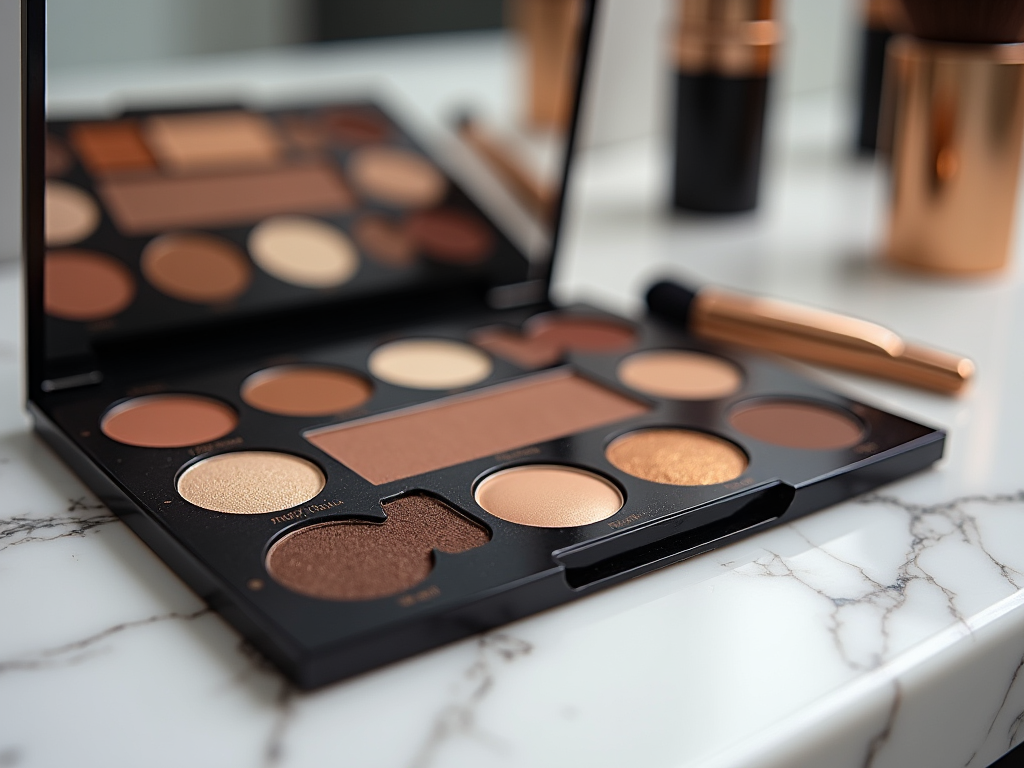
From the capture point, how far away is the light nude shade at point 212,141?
894 mm

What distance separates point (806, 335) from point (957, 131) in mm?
258

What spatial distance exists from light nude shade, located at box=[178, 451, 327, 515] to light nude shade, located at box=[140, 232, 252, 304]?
0.74 ft

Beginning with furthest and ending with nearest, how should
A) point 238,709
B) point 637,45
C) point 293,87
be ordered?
point 293,87, point 637,45, point 238,709

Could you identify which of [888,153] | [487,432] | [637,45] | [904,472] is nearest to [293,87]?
[637,45]

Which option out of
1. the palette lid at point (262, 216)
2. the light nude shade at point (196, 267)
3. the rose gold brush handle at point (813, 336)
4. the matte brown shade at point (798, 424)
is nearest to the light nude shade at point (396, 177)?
the palette lid at point (262, 216)

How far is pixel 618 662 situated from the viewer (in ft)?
1.60

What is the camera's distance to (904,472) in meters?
0.65

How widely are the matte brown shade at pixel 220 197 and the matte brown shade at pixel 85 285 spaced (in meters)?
0.04

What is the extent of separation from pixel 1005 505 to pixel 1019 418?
13 centimetres

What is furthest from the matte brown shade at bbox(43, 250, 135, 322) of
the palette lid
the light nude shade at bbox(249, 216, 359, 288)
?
the light nude shade at bbox(249, 216, 359, 288)

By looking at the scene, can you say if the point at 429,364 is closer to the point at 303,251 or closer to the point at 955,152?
the point at 303,251

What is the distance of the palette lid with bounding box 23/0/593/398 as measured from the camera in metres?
0.73

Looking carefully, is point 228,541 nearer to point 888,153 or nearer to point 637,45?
point 888,153

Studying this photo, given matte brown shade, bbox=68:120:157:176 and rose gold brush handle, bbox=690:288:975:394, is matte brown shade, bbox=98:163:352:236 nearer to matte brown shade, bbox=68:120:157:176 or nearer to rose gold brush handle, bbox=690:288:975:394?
matte brown shade, bbox=68:120:157:176
